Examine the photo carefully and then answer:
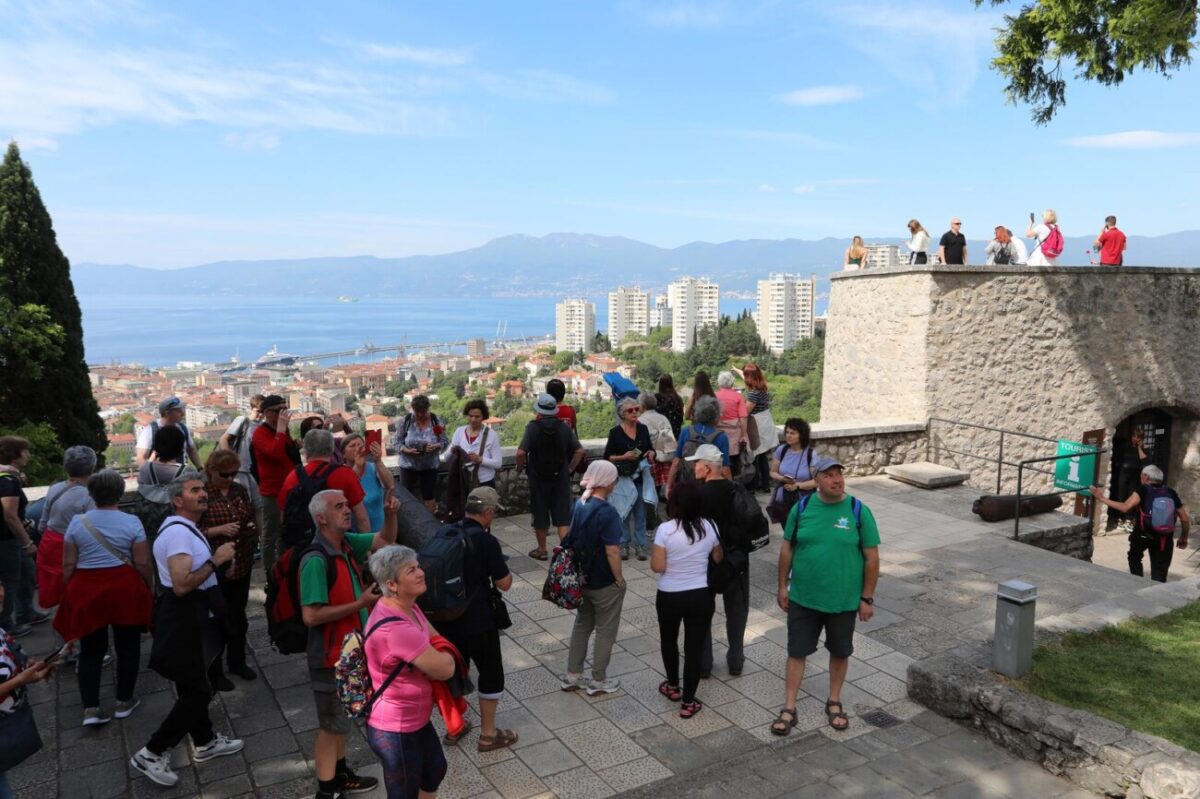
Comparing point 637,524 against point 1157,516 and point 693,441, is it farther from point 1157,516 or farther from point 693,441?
point 1157,516

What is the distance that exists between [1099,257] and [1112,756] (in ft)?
43.9

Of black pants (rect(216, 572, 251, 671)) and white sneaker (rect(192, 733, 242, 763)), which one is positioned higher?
black pants (rect(216, 572, 251, 671))

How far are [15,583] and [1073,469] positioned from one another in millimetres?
14679

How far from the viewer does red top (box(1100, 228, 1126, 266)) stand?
1473 cm

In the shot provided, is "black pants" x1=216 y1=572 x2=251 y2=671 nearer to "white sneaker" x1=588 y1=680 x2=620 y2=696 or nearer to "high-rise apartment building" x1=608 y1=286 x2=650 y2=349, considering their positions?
"white sneaker" x1=588 y1=680 x2=620 y2=696

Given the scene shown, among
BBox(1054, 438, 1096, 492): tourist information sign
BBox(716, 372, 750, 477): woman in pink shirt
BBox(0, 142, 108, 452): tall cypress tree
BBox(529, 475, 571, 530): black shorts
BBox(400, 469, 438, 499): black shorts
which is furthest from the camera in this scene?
BBox(0, 142, 108, 452): tall cypress tree

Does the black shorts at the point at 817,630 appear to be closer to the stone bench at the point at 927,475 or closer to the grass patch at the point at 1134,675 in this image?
the grass patch at the point at 1134,675

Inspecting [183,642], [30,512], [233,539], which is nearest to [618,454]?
[233,539]

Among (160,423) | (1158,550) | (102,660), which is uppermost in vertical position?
(160,423)

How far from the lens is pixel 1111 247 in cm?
1474

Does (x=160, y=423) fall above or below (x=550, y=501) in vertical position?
above

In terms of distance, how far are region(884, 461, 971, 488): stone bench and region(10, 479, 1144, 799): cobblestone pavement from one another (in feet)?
16.3

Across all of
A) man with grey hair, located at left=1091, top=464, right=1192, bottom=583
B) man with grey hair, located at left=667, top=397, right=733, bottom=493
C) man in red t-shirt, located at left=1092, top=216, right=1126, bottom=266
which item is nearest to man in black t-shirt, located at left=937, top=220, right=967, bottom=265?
man in red t-shirt, located at left=1092, top=216, right=1126, bottom=266

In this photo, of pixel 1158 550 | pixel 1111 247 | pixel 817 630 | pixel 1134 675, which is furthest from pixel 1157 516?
pixel 1111 247
